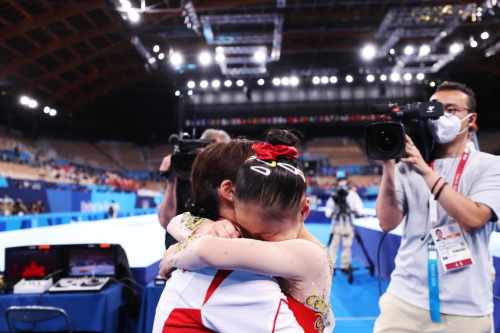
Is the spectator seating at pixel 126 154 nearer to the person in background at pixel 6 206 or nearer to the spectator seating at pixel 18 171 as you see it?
the spectator seating at pixel 18 171

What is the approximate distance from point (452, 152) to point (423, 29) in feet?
36.0

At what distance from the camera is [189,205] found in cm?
97

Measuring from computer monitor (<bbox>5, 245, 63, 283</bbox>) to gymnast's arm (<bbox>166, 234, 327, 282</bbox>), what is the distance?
8.61 ft

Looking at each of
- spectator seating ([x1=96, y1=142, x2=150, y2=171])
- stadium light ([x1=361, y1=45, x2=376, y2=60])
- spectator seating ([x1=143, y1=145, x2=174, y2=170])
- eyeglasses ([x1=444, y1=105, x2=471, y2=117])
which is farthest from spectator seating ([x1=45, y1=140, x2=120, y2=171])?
eyeglasses ([x1=444, y1=105, x2=471, y2=117])

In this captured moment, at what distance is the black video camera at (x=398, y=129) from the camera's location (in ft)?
4.31

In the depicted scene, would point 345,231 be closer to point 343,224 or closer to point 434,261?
point 343,224

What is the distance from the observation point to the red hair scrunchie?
0.78m

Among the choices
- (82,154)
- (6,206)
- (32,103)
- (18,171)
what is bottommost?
(6,206)

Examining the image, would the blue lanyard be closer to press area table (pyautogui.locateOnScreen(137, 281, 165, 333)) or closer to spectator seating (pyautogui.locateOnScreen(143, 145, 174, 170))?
press area table (pyautogui.locateOnScreen(137, 281, 165, 333))

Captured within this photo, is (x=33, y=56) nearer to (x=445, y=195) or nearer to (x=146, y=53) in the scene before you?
(x=146, y=53)

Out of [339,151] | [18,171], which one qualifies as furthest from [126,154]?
[339,151]

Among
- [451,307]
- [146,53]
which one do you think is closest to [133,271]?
[451,307]

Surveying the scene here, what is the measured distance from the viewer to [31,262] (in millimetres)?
2771

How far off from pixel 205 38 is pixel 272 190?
14.7m
